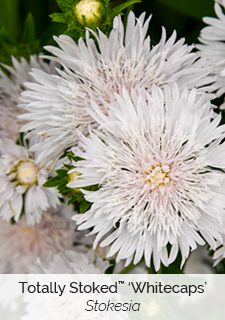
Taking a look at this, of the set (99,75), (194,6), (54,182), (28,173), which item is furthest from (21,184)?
(194,6)

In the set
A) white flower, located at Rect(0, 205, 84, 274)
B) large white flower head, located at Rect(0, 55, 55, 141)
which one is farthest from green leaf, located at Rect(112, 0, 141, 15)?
white flower, located at Rect(0, 205, 84, 274)

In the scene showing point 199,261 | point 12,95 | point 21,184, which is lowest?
point 199,261

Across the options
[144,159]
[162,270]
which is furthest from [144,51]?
[162,270]

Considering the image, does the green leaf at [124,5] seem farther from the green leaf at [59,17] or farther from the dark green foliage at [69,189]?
the dark green foliage at [69,189]

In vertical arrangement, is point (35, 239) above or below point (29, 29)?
below

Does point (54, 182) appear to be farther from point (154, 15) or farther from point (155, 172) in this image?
point (154, 15)

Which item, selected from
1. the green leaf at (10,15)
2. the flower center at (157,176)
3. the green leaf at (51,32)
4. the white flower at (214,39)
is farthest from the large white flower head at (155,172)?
the green leaf at (10,15)

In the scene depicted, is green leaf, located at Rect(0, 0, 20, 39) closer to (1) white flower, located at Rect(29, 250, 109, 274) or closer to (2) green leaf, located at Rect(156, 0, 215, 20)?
(2) green leaf, located at Rect(156, 0, 215, 20)
